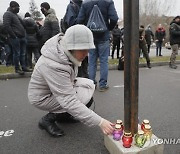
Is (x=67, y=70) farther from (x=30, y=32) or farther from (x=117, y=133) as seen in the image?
(x=30, y=32)

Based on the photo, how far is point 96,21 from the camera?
4.25 metres

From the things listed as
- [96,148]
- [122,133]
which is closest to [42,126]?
[96,148]

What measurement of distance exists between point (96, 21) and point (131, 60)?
232cm

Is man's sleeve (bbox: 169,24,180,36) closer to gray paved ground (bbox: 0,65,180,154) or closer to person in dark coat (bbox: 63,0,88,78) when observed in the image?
gray paved ground (bbox: 0,65,180,154)

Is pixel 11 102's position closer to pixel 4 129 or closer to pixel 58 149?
pixel 4 129

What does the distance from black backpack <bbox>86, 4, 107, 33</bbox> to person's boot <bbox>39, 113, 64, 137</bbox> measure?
1.93 m

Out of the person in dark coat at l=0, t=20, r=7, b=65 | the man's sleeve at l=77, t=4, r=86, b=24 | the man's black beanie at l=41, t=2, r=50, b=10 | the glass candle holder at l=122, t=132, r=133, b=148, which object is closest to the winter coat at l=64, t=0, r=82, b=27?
the man's sleeve at l=77, t=4, r=86, b=24

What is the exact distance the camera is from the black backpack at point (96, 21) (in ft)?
13.9

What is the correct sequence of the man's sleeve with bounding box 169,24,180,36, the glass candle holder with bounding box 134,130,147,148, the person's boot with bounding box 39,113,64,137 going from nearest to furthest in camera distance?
the glass candle holder with bounding box 134,130,147,148 → the person's boot with bounding box 39,113,64,137 → the man's sleeve with bounding box 169,24,180,36

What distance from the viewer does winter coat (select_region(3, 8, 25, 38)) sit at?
5.70m

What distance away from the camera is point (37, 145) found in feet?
8.44

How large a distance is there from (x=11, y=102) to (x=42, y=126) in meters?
1.47

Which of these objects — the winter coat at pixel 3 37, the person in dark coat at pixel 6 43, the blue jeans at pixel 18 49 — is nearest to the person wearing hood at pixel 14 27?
the blue jeans at pixel 18 49

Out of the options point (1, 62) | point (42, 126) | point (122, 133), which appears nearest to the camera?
point (122, 133)
